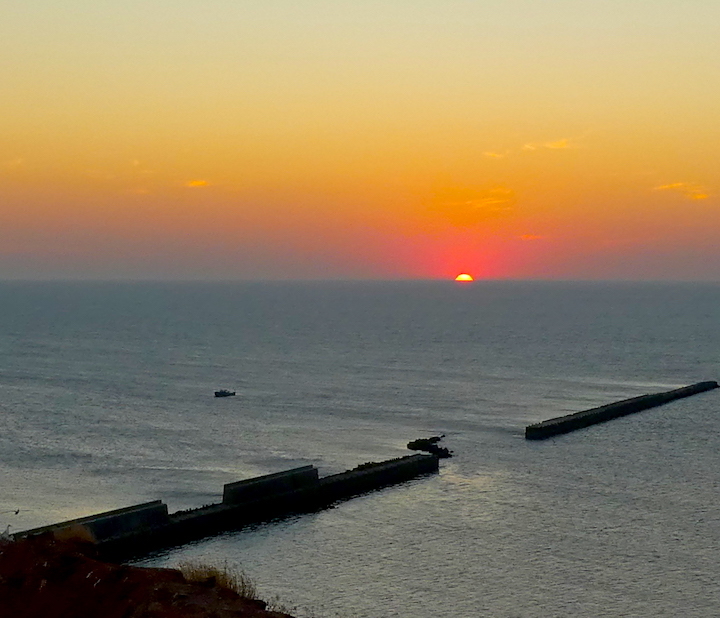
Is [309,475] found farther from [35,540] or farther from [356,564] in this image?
[35,540]

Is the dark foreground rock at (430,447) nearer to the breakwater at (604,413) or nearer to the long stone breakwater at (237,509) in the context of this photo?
the long stone breakwater at (237,509)

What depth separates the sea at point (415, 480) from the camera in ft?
121

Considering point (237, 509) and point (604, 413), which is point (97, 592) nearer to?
point (237, 509)

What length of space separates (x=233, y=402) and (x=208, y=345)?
3019 inches

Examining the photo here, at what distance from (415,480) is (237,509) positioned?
592 inches

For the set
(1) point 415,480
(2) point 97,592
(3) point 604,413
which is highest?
(2) point 97,592

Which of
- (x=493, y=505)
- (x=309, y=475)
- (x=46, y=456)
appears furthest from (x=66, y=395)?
(x=493, y=505)

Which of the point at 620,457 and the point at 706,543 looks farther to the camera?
the point at 620,457

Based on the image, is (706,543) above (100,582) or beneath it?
beneath

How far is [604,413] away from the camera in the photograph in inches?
3253

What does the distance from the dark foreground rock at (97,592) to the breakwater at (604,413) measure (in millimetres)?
53467

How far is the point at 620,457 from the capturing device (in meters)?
65.3

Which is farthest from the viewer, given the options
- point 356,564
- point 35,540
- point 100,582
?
point 356,564

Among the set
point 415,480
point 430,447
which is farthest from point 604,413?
point 415,480
